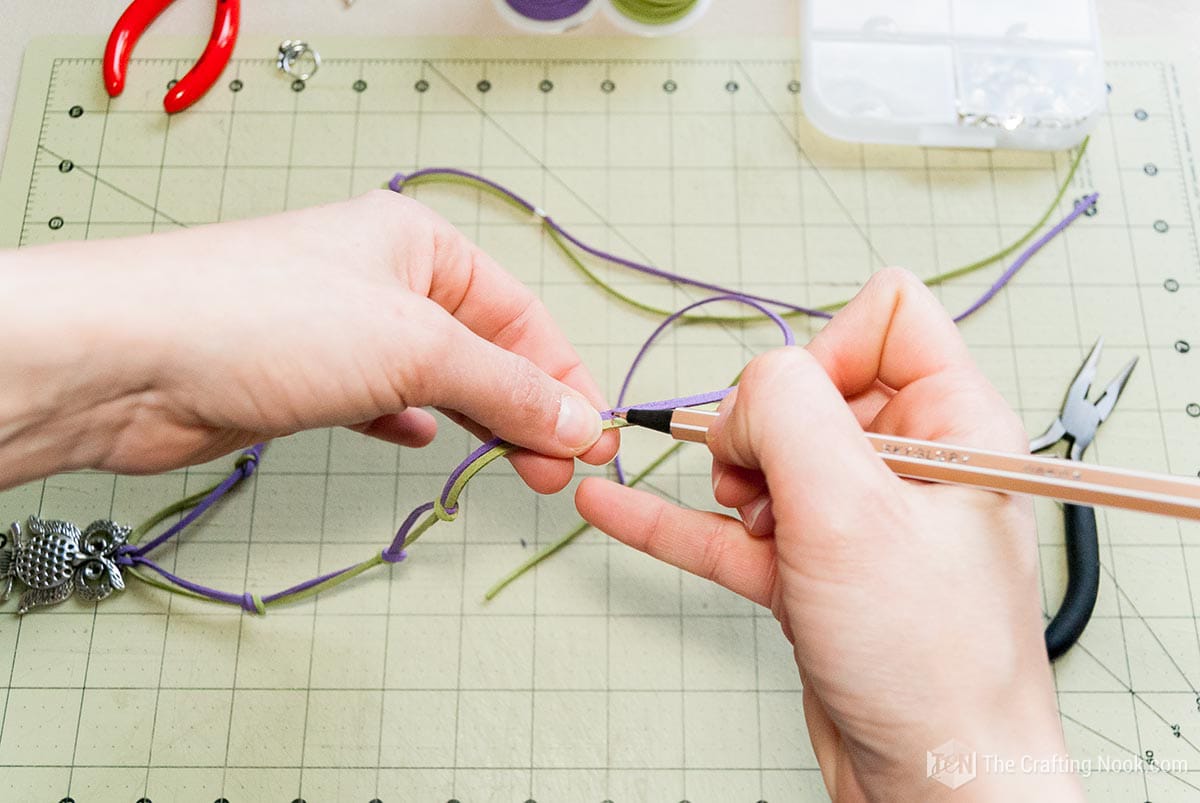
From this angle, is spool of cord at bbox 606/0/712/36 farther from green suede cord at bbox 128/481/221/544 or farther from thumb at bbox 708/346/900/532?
green suede cord at bbox 128/481/221/544

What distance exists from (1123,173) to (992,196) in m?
0.30

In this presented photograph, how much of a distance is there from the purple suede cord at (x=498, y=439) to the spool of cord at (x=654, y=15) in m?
0.09

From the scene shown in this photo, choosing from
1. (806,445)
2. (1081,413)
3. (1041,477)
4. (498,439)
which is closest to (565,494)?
(498,439)

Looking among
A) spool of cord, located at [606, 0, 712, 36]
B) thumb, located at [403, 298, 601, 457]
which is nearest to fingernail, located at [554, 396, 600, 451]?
thumb, located at [403, 298, 601, 457]

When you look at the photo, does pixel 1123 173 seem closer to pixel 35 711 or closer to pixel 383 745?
pixel 383 745

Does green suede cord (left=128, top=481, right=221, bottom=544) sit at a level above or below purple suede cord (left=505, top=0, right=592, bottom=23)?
below

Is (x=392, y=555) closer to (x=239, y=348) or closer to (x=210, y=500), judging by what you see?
(x=210, y=500)

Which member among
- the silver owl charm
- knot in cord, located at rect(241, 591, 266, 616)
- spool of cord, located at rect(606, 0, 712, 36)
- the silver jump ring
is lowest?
the silver owl charm

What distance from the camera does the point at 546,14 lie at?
2.00m

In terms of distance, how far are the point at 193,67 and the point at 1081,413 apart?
6.67ft

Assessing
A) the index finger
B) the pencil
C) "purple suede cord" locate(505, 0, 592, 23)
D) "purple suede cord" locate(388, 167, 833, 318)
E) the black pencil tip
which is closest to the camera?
the pencil

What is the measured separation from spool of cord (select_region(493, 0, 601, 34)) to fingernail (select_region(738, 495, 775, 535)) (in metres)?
1.21

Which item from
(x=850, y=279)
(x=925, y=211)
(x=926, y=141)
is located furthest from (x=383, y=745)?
(x=926, y=141)

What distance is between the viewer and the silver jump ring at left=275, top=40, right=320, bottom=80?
2.01m
